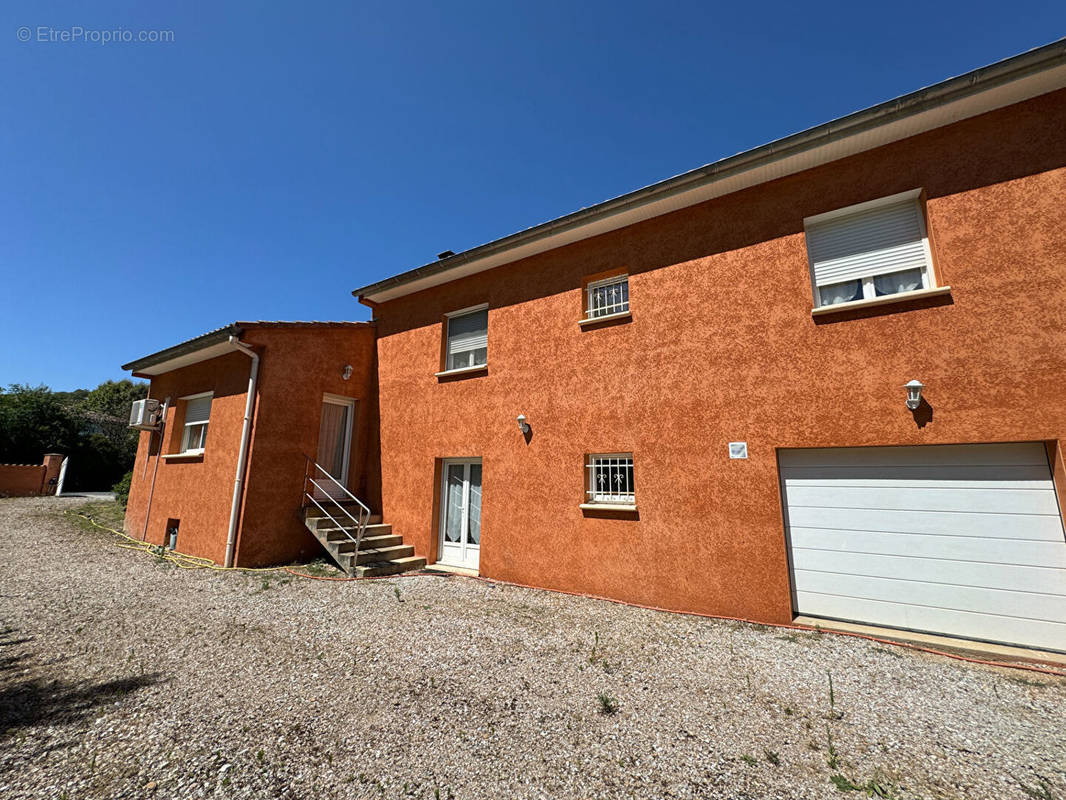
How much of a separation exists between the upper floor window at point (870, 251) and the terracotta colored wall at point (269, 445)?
29.1 feet

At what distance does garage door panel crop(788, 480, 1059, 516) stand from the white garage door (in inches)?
0.4

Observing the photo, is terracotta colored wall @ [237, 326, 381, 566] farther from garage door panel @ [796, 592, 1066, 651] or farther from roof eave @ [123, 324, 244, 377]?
garage door panel @ [796, 592, 1066, 651]

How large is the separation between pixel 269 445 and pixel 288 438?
36 centimetres

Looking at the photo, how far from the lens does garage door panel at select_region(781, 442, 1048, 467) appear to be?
4.85 m

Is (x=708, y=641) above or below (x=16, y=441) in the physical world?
below

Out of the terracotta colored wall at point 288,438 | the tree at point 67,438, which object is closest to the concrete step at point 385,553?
the terracotta colored wall at point 288,438

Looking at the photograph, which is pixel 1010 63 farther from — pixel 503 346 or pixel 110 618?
pixel 110 618

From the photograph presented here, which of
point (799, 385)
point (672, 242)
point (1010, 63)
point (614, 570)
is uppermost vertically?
point (1010, 63)

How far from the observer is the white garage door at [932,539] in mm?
4711

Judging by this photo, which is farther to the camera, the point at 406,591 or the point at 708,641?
the point at 406,591

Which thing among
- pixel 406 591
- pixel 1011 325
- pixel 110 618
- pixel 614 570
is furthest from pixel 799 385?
pixel 110 618

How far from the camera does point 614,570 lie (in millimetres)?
6645

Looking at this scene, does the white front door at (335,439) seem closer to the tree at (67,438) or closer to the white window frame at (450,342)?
the white window frame at (450,342)

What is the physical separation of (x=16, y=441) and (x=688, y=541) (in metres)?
30.9
